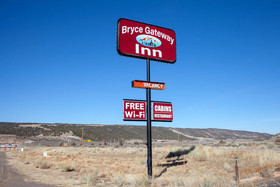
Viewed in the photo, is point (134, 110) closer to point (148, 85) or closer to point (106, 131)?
point (148, 85)

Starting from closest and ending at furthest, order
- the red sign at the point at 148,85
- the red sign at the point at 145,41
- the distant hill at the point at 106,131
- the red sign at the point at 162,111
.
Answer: the red sign at the point at 148,85
the red sign at the point at 145,41
the red sign at the point at 162,111
the distant hill at the point at 106,131

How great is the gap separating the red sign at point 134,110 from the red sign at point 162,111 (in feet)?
2.38

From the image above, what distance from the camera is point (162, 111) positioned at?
50.2 feet

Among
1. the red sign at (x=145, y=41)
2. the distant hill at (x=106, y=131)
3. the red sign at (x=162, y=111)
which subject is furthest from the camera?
the distant hill at (x=106, y=131)

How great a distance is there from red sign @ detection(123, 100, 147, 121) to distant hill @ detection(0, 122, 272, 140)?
8947cm

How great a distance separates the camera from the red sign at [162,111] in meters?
15.0

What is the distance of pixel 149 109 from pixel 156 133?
123 m

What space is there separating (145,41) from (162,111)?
185 inches

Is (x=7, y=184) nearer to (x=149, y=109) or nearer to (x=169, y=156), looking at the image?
(x=149, y=109)

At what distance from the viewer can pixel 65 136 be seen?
3809 inches

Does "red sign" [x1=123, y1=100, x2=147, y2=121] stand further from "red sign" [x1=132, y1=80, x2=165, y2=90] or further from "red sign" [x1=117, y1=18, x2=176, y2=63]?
"red sign" [x1=117, y1=18, x2=176, y2=63]

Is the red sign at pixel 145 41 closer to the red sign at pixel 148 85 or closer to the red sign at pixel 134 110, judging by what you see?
the red sign at pixel 148 85

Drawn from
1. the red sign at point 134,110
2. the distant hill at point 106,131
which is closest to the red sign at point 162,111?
the red sign at point 134,110

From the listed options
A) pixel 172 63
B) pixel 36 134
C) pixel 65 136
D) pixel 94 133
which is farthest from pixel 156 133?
pixel 172 63
